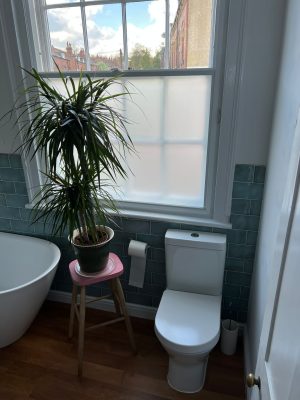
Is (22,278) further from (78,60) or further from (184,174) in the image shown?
(78,60)

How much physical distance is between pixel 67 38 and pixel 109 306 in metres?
1.88

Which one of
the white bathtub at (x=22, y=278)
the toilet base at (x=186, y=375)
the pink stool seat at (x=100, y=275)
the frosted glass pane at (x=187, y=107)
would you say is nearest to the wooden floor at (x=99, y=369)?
the toilet base at (x=186, y=375)

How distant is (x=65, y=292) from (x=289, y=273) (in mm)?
1991

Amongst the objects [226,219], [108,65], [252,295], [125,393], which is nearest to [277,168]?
[226,219]

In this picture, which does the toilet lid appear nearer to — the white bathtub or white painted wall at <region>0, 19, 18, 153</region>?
the white bathtub

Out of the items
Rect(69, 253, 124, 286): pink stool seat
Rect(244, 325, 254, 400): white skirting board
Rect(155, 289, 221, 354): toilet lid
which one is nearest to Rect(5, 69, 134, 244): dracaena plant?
Rect(69, 253, 124, 286): pink stool seat

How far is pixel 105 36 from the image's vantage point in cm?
172

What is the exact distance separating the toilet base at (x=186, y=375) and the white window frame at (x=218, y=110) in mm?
791

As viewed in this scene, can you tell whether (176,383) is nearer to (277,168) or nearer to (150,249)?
(150,249)

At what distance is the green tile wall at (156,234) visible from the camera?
1.70 metres

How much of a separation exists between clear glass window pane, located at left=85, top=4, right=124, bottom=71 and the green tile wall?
0.89 metres

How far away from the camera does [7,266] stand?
2.21 meters

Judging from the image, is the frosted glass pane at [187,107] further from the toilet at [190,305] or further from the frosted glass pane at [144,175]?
the toilet at [190,305]

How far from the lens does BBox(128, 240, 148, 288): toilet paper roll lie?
1875 millimetres
